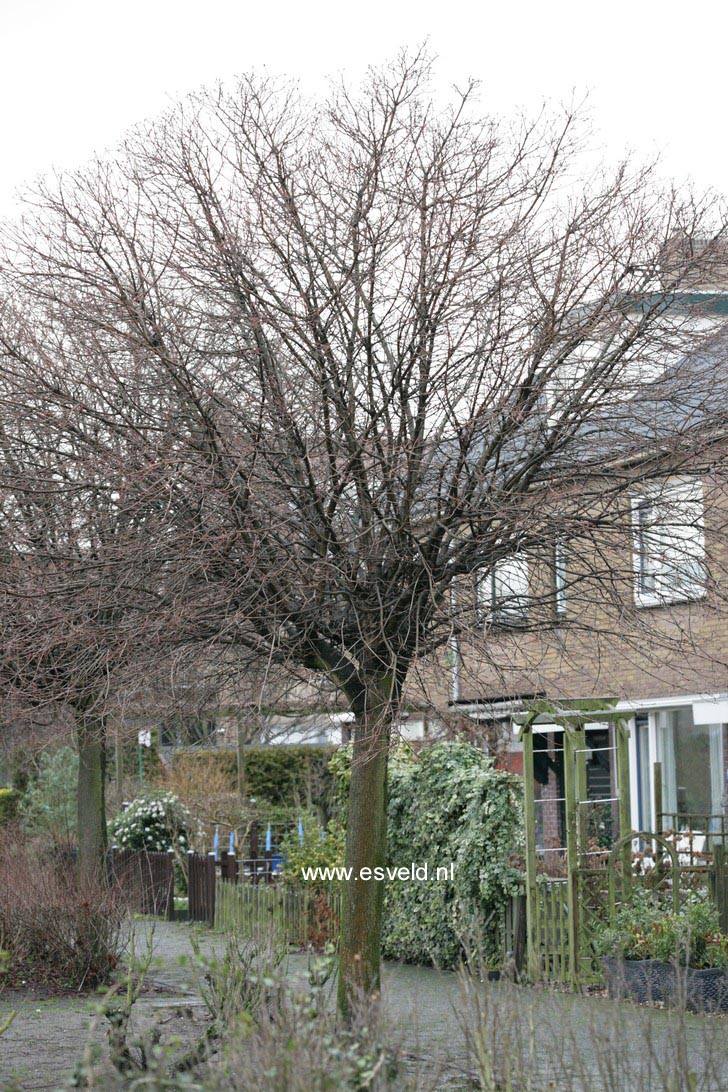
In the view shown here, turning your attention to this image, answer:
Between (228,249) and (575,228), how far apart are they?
2265 millimetres

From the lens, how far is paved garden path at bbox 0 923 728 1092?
565 centimetres

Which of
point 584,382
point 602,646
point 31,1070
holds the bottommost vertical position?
point 31,1070

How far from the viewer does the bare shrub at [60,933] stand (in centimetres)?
1172

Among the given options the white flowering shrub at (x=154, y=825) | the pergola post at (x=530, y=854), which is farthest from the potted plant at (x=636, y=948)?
the white flowering shrub at (x=154, y=825)

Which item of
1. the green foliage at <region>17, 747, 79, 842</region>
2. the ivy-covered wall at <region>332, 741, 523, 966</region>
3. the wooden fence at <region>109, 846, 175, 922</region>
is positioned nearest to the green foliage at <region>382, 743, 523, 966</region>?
the ivy-covered wall at <region>332, 741, 523, 966</region>

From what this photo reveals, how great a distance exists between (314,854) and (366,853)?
6.29m

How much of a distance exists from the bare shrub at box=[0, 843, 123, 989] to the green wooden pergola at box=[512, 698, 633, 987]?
3636 mm

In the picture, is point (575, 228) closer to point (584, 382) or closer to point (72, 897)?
point (584, 382)

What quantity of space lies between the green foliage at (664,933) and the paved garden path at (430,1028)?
43 centimetres

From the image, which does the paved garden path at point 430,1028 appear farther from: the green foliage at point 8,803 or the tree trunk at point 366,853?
the green foliage at point 8,803

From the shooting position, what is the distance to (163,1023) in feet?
30.9

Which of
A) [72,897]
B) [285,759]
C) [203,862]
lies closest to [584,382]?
[72,897]

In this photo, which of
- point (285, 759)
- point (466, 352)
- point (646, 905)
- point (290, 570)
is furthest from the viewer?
point (285, 759)

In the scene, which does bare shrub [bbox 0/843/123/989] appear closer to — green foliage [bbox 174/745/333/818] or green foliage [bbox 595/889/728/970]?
green foliage [bbox 595/889/728/970]
